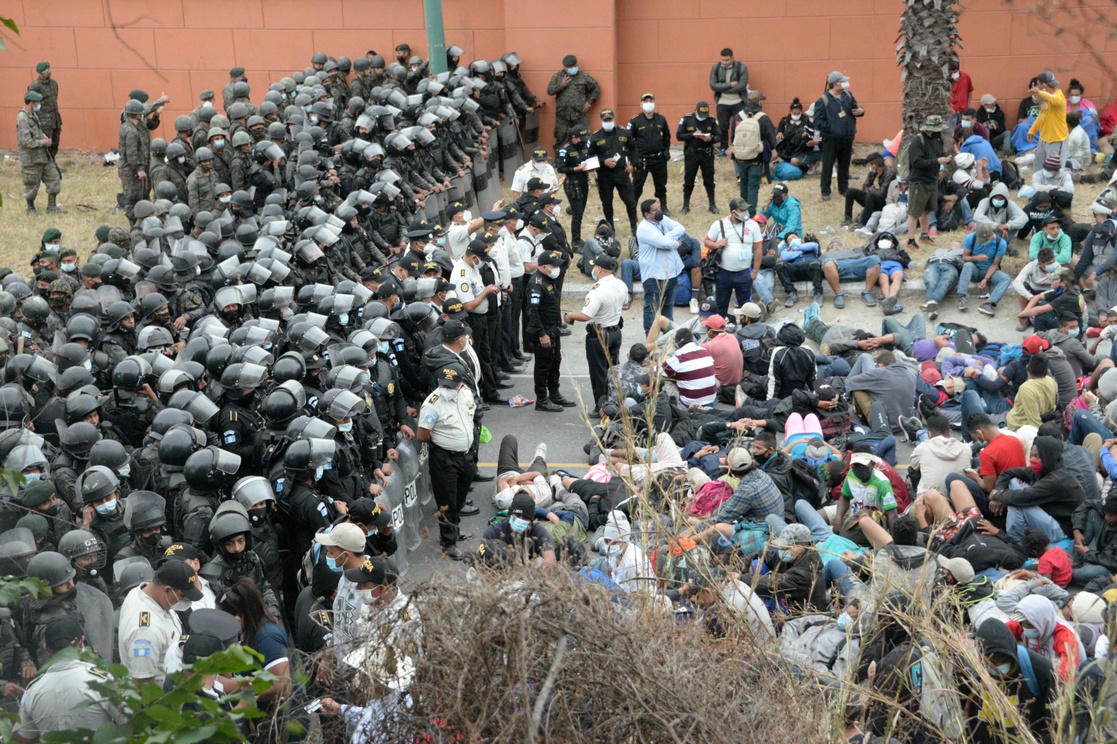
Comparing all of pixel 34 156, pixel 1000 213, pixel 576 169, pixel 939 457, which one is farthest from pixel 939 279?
pixel 34 156

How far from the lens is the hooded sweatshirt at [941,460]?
1046 centimetres

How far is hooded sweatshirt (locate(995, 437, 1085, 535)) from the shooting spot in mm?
9719

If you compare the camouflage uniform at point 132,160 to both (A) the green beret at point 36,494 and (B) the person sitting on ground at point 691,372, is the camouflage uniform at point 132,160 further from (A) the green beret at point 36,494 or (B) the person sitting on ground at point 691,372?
(A) the green beret at point 36,494

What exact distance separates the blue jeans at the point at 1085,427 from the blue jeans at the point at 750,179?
7943 mm

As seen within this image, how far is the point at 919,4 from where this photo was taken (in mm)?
17672

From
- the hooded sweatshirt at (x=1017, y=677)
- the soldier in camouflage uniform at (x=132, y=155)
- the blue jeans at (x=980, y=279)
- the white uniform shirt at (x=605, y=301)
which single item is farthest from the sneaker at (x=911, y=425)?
the soldier in camouflage uniform at (x=132, y=155)

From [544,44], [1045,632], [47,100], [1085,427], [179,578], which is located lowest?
[1045,632]

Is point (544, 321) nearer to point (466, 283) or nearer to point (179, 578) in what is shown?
point (466, 283)

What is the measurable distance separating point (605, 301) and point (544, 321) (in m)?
0.80

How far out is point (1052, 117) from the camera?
18156mm

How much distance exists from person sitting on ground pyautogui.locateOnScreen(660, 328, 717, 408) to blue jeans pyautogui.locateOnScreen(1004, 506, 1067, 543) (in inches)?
139

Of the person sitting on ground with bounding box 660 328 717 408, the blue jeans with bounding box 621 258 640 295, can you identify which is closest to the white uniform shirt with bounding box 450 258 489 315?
the person sitting on ground with bounding box 660 328 717 408

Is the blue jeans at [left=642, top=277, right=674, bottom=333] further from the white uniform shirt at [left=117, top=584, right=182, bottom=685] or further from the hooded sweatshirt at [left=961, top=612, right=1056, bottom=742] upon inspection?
the white uniform shirt at [left=117, top=584, right=182, bottom=685]

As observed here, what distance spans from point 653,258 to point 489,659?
432 inches
